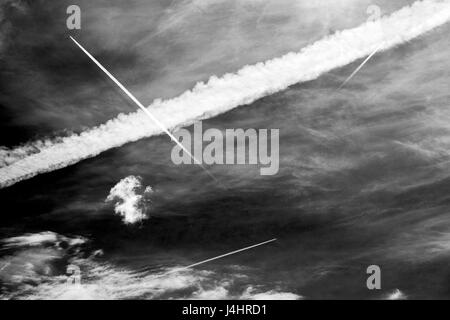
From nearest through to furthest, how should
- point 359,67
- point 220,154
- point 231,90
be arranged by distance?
point 359,67 → point 231,90 → point 220,154

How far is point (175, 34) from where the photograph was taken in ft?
20.7

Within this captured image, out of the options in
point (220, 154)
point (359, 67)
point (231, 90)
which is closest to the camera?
point (359, 67)

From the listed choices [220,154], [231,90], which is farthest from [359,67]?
[220,154]

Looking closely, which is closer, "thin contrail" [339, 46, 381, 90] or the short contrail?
the short contrail

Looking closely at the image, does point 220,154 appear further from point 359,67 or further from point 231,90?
point 359,67

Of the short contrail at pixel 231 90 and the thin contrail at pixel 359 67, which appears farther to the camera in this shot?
the thin contrail at pixel 359 67

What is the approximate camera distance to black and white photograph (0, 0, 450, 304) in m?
6.26

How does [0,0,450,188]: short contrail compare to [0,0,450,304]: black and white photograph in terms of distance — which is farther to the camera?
[0,0,450,304]: black and white photograph

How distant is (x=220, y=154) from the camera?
6.93 metres

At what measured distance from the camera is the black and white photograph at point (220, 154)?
6.26m

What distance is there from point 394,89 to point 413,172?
5.78ft

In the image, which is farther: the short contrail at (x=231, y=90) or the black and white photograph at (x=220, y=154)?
the black and white photograph at (x=220, y=154)
